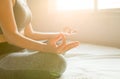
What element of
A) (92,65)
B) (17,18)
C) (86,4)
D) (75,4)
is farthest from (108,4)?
(17,18)

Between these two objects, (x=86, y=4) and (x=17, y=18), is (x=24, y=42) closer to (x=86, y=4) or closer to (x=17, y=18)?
(x=17, y=18)

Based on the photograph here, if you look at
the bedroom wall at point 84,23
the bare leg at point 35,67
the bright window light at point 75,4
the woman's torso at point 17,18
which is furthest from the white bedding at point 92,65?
the bright window light at point 75,4

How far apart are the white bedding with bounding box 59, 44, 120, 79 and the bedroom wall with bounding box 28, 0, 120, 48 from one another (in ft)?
Answer: 2.06

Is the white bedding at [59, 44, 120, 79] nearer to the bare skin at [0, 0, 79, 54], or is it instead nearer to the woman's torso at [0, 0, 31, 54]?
the bare skin at [0, 0, 79, 54]

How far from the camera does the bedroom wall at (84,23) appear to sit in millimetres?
2078

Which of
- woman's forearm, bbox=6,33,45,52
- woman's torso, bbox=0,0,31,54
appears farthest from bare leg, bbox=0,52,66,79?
woman's torso, bbox=0,0,31,54

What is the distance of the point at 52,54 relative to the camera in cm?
89

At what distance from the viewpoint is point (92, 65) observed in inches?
46.6

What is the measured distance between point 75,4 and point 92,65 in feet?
4.18

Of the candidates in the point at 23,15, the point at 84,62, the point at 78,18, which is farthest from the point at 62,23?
the point at 23,15

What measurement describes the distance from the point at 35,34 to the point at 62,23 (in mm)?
1058

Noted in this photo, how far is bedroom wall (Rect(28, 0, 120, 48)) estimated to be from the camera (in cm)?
208

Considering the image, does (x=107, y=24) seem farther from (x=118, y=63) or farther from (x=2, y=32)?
(x=2, y=32)

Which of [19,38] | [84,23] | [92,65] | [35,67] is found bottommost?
[84,23]
